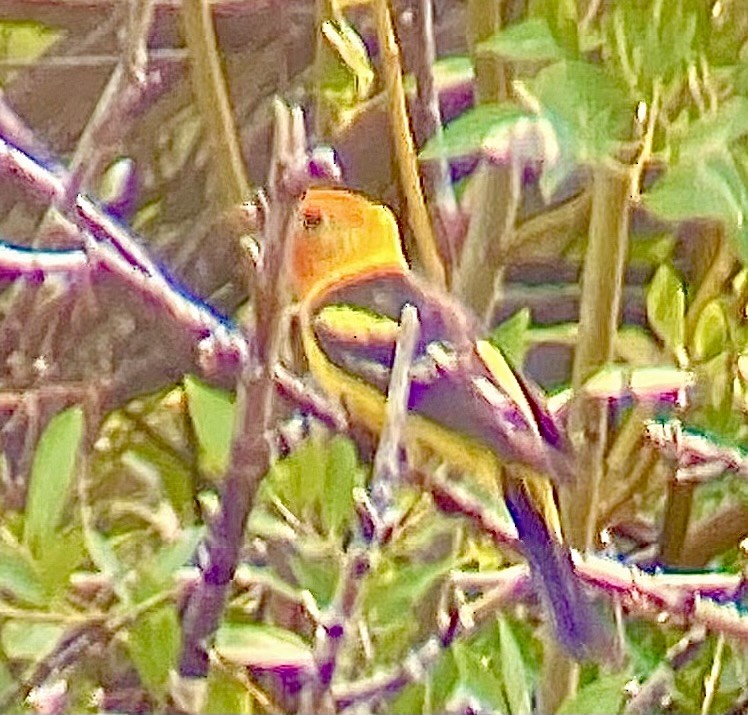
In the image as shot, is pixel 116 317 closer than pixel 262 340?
No

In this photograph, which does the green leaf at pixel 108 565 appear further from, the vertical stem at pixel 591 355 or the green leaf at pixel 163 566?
the vertical stem at pixel 591 355

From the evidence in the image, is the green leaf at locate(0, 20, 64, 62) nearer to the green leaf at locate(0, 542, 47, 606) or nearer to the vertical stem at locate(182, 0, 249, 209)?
the vertical stem at locate(182, 0, 249, 209)

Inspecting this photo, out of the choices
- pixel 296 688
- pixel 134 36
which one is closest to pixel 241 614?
pixel 296 688

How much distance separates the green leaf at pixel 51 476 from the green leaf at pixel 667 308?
25 cm

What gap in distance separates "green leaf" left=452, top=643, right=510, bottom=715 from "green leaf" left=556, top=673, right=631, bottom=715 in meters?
0.03

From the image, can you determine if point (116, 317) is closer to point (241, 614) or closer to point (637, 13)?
point (241, 614)

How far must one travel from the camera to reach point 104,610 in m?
0.56

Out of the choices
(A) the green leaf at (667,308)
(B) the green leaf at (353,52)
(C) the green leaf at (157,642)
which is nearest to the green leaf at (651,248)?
(A) the green leaf at (667,308)

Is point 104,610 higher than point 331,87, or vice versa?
point 331,87

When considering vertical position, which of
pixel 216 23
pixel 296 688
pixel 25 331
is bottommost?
pixel 296 688

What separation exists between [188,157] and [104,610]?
7.7 inches

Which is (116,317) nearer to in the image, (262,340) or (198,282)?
(198,282)

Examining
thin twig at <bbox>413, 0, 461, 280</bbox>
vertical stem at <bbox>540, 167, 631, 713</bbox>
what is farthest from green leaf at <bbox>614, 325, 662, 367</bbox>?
thin twig at <bbox>413, 0, 461, 280</bbox>

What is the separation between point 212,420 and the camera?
1.81ft
